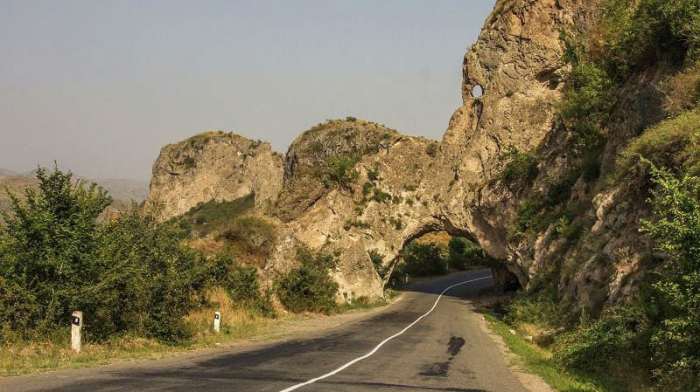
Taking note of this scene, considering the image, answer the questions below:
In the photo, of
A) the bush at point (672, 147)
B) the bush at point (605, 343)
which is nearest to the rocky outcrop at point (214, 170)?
the bush at point (672, 147)

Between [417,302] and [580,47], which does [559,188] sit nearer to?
[580,47]

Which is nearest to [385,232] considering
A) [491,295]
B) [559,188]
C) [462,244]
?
[491,295]

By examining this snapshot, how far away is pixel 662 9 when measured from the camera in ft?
70.7

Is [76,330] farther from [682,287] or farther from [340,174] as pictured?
[340,174]

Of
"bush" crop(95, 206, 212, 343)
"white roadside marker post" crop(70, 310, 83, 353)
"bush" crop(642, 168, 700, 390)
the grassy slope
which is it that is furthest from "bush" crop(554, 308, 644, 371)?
"white roadside marker post" crop(70, 310, 83, 353)

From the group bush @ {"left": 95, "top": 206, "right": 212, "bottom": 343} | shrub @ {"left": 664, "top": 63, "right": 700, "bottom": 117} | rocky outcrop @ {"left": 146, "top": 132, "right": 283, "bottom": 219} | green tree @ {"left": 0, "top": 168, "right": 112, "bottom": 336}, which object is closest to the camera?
green tree @ {"left": 0, "top": 168, "right": 112, "bottom": 336}

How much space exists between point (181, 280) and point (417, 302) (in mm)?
25204

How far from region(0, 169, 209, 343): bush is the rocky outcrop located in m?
86.5

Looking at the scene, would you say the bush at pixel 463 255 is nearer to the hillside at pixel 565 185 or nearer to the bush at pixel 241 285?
the hillside at pixel 565 185

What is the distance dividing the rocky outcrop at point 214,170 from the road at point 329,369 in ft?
279

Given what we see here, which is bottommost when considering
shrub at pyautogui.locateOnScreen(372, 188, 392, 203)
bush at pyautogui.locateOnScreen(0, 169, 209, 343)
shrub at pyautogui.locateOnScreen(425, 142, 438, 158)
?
bush at pyautogui.locateOnScreen(0, 169, 209, 343)

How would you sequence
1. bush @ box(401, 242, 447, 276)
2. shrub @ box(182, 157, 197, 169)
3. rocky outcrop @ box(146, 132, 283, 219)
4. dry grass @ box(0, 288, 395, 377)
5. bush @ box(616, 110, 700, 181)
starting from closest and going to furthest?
1. dry grass @ box(0, 288, 395, 377)
2. bush @ box(616, 110, 700, 181)
3. bush @ box(401, 242, 447, 276)
4. rocky outcrop @ box(146, 132, 283, 219)
5. shrub @ box(182, 157, 197, 169)

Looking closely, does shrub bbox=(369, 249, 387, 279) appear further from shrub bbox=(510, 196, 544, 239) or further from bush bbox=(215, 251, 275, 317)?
bush bbox=(215, 251, 275, 317)

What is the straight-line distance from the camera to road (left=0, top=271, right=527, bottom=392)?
9.43m
